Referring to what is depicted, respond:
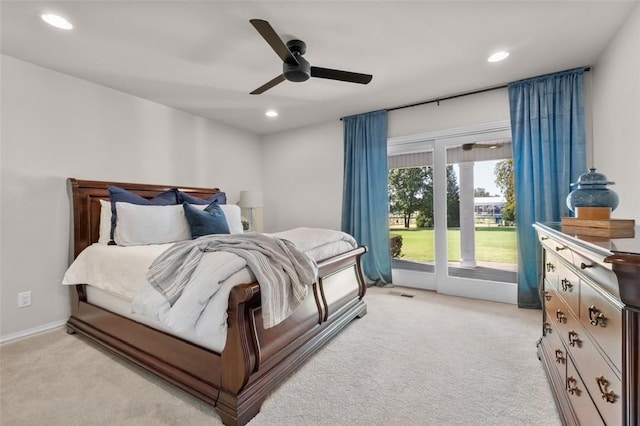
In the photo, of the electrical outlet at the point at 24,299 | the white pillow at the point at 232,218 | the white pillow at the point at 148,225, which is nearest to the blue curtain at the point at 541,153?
the white pillow at the point at 232,218

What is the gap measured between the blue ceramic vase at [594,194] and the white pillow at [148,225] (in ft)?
10.1

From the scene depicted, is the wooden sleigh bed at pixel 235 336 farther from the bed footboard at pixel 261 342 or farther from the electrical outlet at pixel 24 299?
the electrical outlet at pixel 24 299

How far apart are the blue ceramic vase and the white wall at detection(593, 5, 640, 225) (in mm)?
831

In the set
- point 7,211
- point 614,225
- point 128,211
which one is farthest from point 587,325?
point 7,211

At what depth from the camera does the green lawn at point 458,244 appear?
10.8ft

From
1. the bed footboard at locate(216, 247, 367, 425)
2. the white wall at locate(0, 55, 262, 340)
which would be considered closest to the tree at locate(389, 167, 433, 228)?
the bed footboard at locate(216, 247, 367, 425)

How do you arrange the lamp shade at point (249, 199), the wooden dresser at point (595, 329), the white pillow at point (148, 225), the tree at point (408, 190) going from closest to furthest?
the wooden dresser at point (595, 329), the white pillow at point (148, 225), the tree at point (408, 190), the lamp shade at point (249, 199)

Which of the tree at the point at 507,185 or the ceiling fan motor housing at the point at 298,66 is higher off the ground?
the ceiling fan motor housing at the point at 298,66

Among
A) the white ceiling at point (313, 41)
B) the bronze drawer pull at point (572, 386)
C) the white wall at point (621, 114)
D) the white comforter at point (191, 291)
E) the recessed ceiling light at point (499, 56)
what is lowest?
the bronze drawer pull at point (572, 386)

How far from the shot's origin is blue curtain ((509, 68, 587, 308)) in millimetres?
2760

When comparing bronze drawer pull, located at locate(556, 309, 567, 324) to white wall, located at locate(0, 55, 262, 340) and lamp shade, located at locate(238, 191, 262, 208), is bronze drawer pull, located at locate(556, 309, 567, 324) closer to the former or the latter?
lamp shade, located at locate(238, 191, 262, 208)

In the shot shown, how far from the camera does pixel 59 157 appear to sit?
2713 mm

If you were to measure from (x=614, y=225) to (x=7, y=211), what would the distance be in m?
4.12

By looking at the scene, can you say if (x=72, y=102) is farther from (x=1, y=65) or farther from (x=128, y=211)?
(x=128, y=211)
